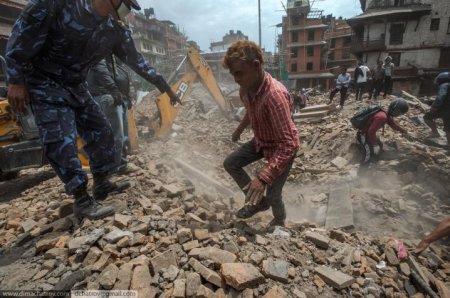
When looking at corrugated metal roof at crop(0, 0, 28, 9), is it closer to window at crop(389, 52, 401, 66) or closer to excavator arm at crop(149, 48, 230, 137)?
excavator arm at crop(149, 48, 230, 137)

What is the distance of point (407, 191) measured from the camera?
467cm

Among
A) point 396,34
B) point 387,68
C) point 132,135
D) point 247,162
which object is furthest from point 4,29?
point 396,34

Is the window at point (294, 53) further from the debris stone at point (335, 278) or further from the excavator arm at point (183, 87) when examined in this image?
the debris stone at point (335, 278)

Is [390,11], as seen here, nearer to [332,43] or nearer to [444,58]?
[444,58]

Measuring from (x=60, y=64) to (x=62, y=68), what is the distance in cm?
3

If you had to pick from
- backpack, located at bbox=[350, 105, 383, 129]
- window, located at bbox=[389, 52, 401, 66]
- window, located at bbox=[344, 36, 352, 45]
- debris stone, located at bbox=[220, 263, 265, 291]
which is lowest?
debris stone, located at bbox=[220, 263, 265, 291]

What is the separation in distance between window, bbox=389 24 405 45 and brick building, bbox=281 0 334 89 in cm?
1129

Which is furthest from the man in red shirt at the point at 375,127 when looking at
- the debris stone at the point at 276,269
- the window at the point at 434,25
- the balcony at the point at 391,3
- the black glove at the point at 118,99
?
the balcony at the point at 391,3

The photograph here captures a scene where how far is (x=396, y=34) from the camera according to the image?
27750 mm

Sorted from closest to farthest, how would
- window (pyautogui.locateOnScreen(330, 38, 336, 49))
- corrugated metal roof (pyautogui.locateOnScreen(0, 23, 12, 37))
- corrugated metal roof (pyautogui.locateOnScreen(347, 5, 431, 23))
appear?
1. corrugated metal roof (pyautogui.locateOnScreen(0, 23, 12, 37))
2. corrugated metal roof (pyautogui.locateOnScreen(347, 5, 431, 23))
3. window (pyautogui.locateOnScreen(330, 38, 336, 49))

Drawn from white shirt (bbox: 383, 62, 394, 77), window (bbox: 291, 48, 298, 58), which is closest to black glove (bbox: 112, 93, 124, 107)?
white shirt (bbox: 383, 62, 394, 77)

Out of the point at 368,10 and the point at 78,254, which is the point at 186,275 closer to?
the point at 78,254

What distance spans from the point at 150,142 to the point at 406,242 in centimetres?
566

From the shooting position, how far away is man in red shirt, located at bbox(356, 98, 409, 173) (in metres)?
4.99
